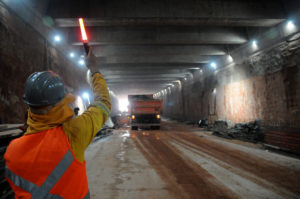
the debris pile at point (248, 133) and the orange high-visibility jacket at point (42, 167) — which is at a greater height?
the orange high-visibility jacket at point (42, 167)

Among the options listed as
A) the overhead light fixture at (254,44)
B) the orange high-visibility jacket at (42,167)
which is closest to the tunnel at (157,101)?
the orange high-visibility jacket at (42,167)

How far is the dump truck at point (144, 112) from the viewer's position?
14914 mm

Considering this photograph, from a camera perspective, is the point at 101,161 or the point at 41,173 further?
the point at 101,161

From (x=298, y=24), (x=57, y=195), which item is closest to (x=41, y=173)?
(x=57, y=195)

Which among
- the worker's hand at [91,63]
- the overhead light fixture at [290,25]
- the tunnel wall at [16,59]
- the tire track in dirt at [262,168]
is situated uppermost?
A: the overhead light fixture at [290,25]

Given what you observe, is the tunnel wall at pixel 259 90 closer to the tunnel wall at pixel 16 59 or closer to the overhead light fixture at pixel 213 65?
the overhead light fixture at pixel 213 65

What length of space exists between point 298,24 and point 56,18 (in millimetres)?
11237

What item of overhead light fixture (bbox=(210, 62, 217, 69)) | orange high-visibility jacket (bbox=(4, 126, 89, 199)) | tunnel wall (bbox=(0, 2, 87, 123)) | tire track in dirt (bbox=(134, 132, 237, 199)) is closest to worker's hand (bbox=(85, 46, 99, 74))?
orange high-visibility jacket (bbox=(4, 126, 89, 199))

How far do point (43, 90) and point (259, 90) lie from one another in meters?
11.4

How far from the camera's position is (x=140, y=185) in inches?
147

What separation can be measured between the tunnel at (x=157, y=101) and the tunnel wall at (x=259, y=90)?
0.19 feet

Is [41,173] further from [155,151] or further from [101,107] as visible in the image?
[155,151]

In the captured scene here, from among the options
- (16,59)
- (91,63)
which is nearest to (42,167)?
(91,63)

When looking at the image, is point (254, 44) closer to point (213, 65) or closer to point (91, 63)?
point (213, 65)
